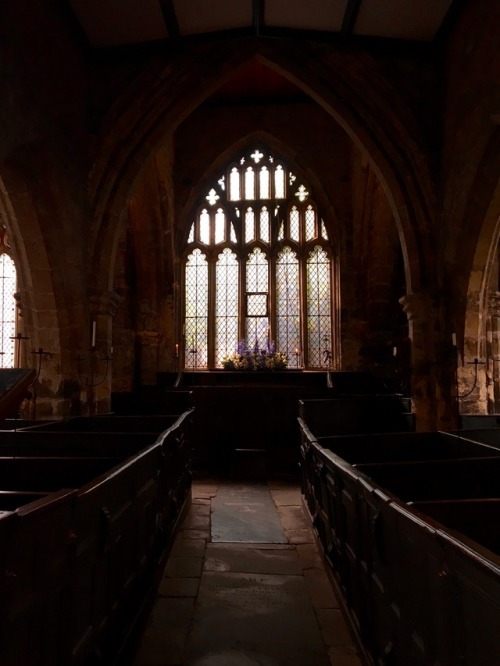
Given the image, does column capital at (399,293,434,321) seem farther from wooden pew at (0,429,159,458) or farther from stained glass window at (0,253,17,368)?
stained glass window at (0,253,17,368)

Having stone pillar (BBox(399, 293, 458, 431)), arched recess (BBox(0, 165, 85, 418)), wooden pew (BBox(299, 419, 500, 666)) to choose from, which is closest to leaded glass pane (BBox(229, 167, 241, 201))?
arched recess (BBox(0, 165, 85, 418))

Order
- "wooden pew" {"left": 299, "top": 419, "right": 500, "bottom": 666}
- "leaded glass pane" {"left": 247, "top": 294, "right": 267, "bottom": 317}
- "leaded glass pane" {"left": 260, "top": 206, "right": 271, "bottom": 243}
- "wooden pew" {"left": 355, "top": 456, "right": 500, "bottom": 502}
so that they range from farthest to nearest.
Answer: "leaded glass pane" {"left": 260, "top": 206, "right": 271, "bottom": 243} → "leaded glass pane" {"left": 247, "top": 294, "right": 267, "bottom": 317} → "wooden pew" {"left": 355, "top": 456, "right": 500, "bottom": 502} → "wooden pew" {"left": 299, "top": 419, "right": 500, "bottom": 666}

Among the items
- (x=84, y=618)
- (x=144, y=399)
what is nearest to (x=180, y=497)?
(x=84, y=618)

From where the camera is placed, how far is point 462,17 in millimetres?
5816

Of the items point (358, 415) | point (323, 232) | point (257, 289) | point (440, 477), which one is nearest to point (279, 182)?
point (323, 232)

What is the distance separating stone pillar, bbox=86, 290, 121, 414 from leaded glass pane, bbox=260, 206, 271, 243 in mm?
5938

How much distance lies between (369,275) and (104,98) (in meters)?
6.49

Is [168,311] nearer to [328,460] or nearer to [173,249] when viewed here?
[173,249]

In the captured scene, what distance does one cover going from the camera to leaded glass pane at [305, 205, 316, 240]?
460 inches

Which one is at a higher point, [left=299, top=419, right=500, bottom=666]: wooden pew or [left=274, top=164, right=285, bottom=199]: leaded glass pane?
[left=274, top=164, right=285, bottom=199]: leaded glass pane

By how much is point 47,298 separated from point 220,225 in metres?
6.50

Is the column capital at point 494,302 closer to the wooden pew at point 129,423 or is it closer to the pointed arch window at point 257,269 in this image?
the pointed arch window at point 257,269

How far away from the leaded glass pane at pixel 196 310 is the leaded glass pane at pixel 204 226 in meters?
0.36

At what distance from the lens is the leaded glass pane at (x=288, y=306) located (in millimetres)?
11391
